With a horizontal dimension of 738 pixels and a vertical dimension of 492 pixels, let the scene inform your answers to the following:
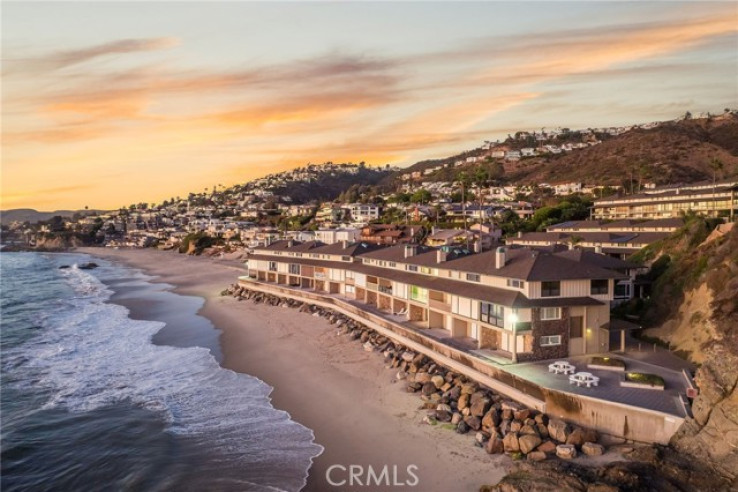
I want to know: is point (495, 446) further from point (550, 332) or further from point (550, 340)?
point (550, 332)

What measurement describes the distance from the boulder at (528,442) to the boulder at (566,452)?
2.75 feet

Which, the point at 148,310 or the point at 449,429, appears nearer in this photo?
the point at 449,429

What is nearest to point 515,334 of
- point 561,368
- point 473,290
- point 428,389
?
point 561,368

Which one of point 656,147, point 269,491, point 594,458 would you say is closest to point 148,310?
point 269,491

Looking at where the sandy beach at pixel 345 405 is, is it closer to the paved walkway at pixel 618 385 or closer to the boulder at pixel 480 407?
the boulder at pixel 480 407

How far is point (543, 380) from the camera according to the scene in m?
22.7

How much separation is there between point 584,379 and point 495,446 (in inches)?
222

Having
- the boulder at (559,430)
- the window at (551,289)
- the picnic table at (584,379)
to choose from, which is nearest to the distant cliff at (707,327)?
the boulder at (559,430)

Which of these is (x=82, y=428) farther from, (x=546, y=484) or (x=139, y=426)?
(x=546, y=484)

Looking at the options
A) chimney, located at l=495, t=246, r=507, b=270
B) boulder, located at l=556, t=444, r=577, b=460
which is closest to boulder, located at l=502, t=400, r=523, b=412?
boulder, located at l=556, t=444, r=577, b=460

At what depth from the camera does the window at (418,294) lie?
35688mm

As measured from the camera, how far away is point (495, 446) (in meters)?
19.7

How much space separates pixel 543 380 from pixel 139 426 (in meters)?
20.4

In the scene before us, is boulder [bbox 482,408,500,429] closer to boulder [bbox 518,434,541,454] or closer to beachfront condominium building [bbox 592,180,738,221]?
boulder [bbox 518,434,541,454]
